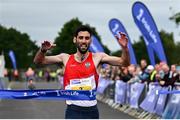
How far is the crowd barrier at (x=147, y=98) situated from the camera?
38.4 feet

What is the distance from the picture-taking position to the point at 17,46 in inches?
4441

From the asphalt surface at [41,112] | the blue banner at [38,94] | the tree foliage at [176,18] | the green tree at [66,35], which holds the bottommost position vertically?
the asphalt surface at [41,112]

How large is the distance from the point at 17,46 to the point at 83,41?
354ft

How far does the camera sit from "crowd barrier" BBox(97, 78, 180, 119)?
11.7m

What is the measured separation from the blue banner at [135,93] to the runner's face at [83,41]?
36.1ft

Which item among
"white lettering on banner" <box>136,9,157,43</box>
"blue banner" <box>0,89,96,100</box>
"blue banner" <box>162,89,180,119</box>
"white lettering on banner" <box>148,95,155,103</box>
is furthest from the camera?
"white lettering on banner" <box>136,9,157,43</box>

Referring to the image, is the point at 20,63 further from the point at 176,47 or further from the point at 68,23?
the point at 176,47

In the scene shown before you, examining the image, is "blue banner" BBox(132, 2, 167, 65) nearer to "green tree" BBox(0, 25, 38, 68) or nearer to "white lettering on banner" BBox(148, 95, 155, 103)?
"white lettering on banner" BBox(148, 95, 155, 103)

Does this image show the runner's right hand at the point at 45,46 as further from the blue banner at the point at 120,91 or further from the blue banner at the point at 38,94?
the blue banner at the point at 120,91

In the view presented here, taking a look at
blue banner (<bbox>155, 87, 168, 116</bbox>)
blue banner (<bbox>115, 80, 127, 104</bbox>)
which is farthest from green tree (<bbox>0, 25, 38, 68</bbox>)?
blue banner (<bbox>155, 87, 168, 116</bbox>)

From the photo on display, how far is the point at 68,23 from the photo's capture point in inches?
4183

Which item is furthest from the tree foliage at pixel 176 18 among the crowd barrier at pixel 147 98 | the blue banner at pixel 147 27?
the blue banner at pixel 147 27

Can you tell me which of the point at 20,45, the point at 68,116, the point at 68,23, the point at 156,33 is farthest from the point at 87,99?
the point at 20,45

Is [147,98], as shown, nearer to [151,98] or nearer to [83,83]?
[151,98]
